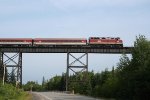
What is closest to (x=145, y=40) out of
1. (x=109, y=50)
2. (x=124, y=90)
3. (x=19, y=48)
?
(x=124, y=90)

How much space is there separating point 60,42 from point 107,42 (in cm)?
934

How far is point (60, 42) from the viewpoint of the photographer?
8262 cm

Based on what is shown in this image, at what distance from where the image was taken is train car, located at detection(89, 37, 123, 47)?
81.4m

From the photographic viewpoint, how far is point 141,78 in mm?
31828

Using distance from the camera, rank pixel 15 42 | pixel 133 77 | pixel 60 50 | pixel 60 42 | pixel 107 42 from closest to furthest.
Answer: pixel 133 77
pixel 107 42
pixel 15 42
pixel 60 50
pixel 60 42

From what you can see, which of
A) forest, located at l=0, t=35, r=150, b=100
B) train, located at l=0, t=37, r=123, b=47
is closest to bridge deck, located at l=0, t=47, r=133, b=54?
train, located at l=0, t=37, r=123, b=47

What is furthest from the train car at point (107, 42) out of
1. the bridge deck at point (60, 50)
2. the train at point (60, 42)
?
the bridge deck at point (60, 50)

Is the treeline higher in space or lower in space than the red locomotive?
lower

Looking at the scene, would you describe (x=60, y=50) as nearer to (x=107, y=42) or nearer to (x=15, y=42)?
(x=15, y=42)

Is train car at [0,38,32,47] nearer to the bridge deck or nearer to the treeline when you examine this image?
the bridge deck

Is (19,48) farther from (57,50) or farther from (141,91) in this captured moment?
(141,91)

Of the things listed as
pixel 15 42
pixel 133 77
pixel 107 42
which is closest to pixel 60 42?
pixel 15 42

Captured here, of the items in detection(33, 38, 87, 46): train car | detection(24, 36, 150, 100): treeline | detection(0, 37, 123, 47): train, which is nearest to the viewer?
detection(24, 36, 150, 100): treeline

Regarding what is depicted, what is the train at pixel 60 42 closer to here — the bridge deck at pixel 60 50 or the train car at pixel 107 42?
the train car at pixel 107 42
